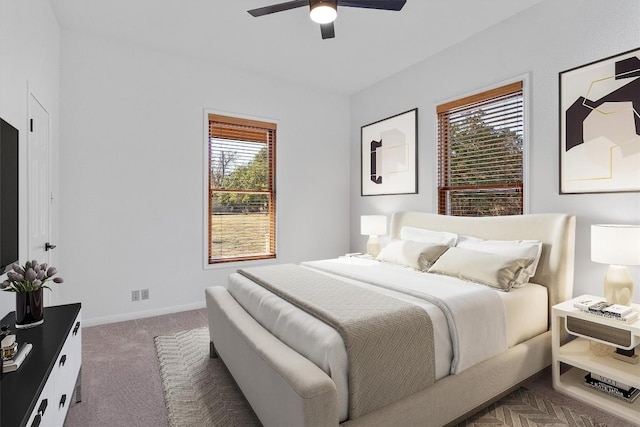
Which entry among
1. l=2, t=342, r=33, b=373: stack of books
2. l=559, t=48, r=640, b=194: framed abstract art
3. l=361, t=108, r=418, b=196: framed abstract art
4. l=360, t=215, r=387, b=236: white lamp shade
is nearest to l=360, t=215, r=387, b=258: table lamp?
l=360, t=215, r=387, b=236: white lamp shade

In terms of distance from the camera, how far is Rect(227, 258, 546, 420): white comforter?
1.55 m

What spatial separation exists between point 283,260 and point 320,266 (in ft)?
5.05

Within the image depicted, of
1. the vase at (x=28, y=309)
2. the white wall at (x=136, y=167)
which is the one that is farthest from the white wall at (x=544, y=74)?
the vase at (x=28, y=309)

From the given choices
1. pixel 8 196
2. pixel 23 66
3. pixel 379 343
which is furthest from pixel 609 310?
pixel 23 66

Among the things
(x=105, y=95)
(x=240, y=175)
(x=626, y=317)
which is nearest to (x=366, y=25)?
(x=240, y=175)

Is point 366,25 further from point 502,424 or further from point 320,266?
point 502,424

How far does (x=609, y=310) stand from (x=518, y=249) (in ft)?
2.29

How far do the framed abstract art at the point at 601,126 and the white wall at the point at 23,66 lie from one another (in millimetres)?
3818

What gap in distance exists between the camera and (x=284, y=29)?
333 cm

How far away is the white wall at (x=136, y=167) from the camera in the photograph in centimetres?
336

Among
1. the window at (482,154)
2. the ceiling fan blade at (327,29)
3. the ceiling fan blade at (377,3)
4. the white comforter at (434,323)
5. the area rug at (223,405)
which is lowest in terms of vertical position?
the area rug at (223,405)

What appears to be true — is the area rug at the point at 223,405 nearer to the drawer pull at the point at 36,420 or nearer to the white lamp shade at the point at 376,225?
the drawer pull at the point at 36,420

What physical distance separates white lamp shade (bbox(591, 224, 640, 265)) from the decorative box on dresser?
296cm

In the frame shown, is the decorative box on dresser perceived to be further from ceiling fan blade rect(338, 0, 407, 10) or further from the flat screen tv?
ceiling fan blade rect(338, 0, 407, 10)
